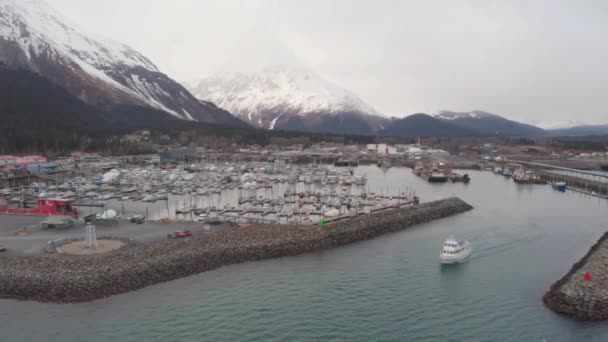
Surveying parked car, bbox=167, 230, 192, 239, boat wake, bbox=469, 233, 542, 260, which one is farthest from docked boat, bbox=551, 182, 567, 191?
parked car, bbox=167, 230, 192, 239

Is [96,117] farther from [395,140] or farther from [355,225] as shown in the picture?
[355,225]

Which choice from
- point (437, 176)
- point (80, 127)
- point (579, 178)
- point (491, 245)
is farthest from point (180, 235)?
point (80, 127)

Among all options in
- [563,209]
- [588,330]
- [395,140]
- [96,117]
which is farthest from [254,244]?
[395,140]

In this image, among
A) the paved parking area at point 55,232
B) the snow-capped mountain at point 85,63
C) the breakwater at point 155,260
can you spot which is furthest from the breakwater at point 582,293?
the snow-capped mountain at point 85,63

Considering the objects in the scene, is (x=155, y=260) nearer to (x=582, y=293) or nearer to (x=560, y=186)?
(x=582, y=293)

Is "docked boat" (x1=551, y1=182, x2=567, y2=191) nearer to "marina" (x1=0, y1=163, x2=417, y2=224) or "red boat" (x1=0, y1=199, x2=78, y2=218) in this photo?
"marina" (x1=0, y1=163, x2=417, y2=224)
